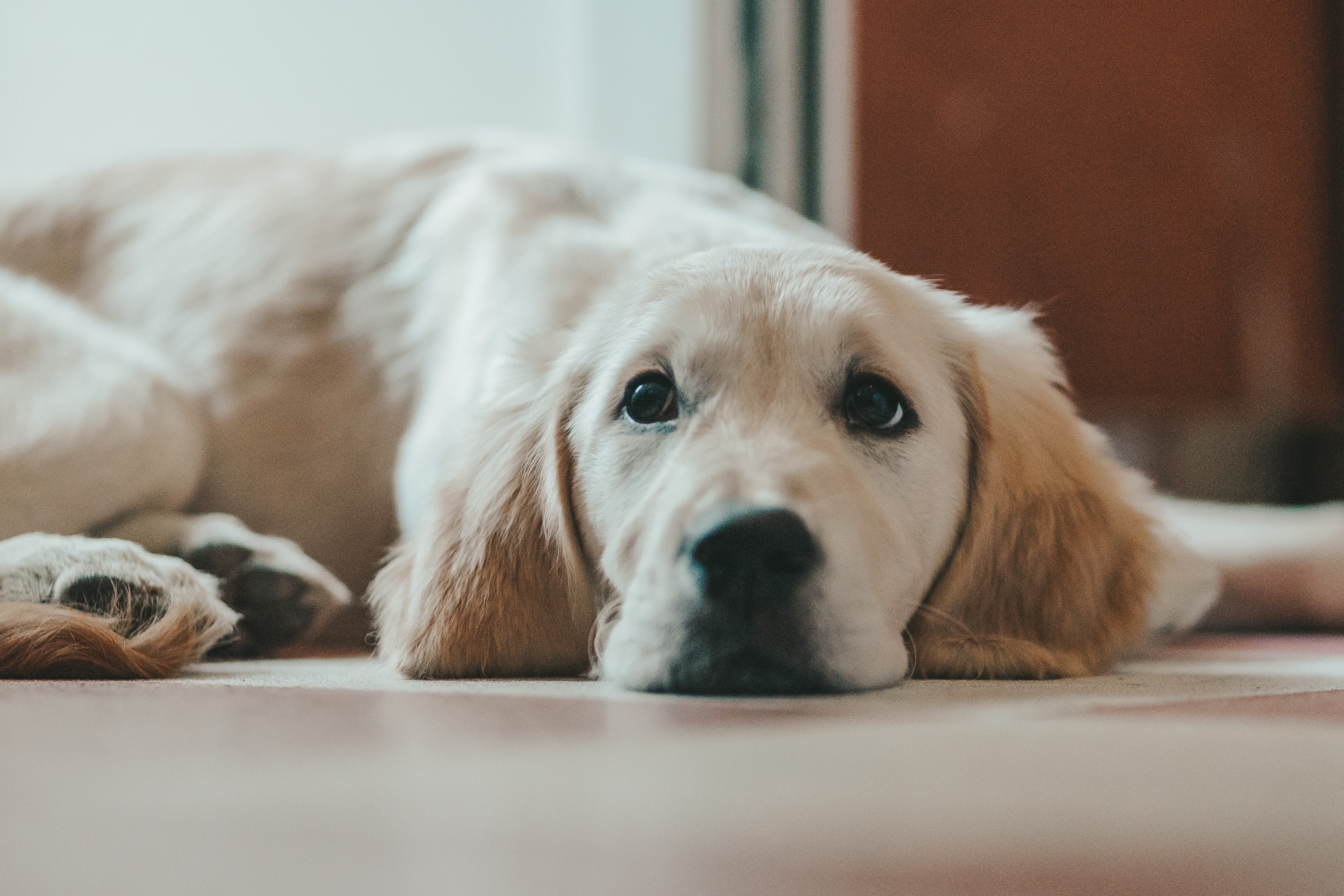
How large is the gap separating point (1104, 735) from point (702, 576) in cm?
44

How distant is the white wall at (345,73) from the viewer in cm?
423

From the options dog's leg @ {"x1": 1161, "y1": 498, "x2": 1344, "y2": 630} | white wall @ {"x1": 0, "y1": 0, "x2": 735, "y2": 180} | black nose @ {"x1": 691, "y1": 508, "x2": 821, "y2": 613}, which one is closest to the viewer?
black nose @ {"x1": 691, "y1": 508, "x2": 821, "y2": 613}

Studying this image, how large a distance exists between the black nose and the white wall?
328 centimetres

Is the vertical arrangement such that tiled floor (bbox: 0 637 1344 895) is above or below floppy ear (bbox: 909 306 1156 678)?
above

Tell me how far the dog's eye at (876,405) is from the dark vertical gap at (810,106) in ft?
10.5

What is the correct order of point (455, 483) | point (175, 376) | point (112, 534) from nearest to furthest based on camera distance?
point (455, 483)
point (112, 534)
point (175, 376)

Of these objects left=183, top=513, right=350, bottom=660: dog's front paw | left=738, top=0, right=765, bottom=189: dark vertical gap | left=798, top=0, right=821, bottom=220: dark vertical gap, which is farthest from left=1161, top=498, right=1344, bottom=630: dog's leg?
left=738, top=0, right=765, bottom=189: dark vertical gap

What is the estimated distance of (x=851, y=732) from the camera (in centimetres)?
103

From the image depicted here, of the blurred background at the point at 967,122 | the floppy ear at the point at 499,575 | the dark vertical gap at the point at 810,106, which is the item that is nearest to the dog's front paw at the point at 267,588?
the floppy ear at the point at 499,575

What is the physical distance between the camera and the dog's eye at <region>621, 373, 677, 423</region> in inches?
64.8

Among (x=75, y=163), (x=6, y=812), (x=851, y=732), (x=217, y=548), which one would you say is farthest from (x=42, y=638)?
(x=75, y=163)

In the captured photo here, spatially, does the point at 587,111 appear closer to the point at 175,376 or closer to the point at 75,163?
the point at 75,163

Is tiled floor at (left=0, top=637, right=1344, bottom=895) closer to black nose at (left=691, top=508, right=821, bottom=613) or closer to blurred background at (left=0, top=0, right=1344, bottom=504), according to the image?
black nose at (left=691, top=508, right=821, bottom=613)

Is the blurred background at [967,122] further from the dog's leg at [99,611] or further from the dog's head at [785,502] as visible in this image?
the dog's leg at [99,611]
